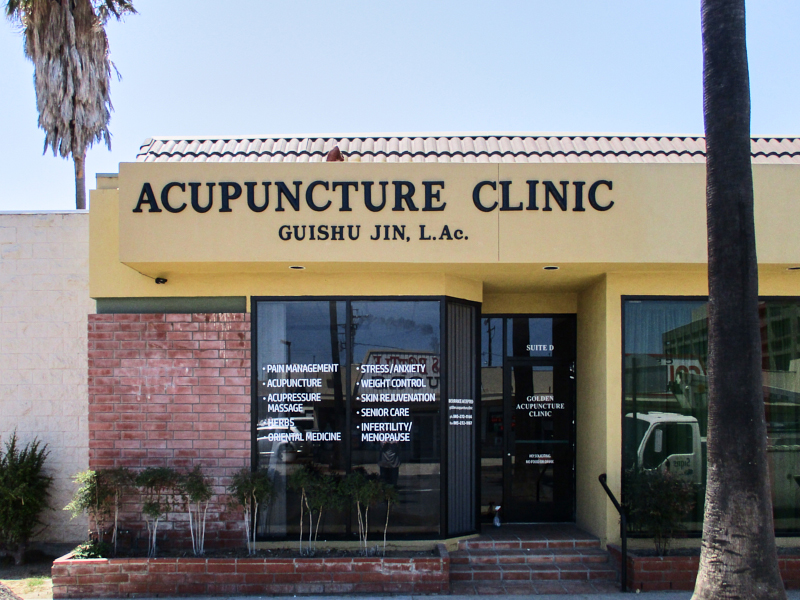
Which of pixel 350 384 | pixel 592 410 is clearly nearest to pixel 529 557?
pixel 592 410

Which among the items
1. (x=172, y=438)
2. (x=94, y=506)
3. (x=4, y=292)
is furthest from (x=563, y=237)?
(x=4, y=292)

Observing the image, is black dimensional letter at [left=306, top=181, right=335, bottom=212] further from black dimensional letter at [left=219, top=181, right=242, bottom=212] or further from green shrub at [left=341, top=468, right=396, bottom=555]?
green shrub at [left=341, top=468, right=396, bottom=555]

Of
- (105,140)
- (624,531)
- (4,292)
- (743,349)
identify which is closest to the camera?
(743,349)

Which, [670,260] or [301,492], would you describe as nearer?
[670,260]

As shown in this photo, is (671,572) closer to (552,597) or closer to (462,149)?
(552,597)

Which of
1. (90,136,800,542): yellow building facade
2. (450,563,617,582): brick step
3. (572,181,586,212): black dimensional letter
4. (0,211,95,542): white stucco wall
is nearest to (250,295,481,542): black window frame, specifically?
(90,136,800,542): yellow building facade

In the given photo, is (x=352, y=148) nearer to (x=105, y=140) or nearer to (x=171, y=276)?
(x=171, y=276)

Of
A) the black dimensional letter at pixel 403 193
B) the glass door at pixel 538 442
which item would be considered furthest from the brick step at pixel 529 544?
the black dimensional letter at pixel 403 193

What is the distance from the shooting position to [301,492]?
7625 millimetres

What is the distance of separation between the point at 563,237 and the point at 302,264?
3006 mm

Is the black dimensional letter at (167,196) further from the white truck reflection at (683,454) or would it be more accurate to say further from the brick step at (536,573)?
the white truck reflection at (683,454)

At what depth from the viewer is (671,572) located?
22.9ft

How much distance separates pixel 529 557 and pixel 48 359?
22.0 feet

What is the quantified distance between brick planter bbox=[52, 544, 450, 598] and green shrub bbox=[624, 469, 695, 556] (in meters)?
2.36
